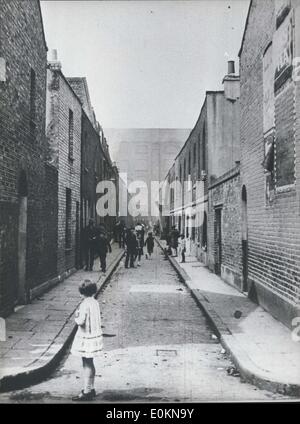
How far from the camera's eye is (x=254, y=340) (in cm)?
718

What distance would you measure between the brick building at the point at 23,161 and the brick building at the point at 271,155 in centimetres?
477

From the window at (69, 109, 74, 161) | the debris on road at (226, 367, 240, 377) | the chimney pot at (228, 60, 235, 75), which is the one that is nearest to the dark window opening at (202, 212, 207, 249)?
the chimney pot at (228, 60, 235, 75)

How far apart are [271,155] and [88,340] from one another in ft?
17.9

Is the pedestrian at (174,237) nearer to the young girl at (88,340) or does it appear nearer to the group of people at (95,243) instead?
the group of people at (95,243)

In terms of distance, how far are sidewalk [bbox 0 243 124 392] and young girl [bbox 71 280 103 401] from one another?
2.76 ft

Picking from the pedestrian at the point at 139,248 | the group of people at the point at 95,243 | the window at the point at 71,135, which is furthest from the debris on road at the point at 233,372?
the pedestrian at the point at 139,248

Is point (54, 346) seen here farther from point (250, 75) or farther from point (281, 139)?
point (250, 75)

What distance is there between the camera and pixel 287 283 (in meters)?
7.93

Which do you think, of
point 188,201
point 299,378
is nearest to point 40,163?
point 299,378

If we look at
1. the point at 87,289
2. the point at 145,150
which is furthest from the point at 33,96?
the point at 145,150

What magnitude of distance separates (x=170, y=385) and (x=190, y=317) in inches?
161

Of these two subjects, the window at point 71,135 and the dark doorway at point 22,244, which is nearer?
the dark doorway at point 22,244

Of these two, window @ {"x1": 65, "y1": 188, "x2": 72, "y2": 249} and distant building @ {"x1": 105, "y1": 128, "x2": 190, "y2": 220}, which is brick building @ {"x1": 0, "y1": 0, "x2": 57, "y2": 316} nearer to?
window @ {"x1": 65, "y1": 188, "x2": 72, "y2": 249}

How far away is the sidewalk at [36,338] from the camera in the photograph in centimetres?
549
